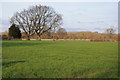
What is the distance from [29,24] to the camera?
5294cm

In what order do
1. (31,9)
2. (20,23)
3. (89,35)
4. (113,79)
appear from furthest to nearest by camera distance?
(89,35), (20,23), (31,9), (113,79)

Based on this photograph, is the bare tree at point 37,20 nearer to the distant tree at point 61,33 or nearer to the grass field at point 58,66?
the distant tree at point 61,33

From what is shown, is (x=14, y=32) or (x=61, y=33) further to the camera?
(x=61, y=33)

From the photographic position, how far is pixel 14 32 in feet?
176

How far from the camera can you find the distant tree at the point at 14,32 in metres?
53.4

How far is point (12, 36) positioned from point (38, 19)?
1174 centimetres

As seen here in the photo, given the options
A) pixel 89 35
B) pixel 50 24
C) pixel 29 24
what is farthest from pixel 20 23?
pixel 89 35

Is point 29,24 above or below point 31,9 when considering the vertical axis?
below

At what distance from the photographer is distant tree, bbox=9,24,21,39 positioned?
5344 centimetres

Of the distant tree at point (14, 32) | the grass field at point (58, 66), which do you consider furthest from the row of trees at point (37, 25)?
the grass field at point (58, 66)

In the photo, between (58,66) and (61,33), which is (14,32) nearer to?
(61,33)

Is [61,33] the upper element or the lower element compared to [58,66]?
upper

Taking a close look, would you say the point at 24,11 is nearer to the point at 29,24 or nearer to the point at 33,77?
the point at 29,24

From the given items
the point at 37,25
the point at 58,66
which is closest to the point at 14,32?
the point at 37,25
